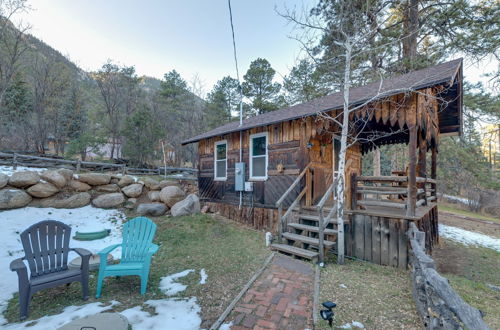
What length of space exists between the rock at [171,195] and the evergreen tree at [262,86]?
1110 cm

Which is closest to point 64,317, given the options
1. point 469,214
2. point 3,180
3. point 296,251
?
point 296,251

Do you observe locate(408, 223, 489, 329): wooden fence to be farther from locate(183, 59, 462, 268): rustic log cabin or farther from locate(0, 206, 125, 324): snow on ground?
locate(0, 206, 125, 324): snow on ground

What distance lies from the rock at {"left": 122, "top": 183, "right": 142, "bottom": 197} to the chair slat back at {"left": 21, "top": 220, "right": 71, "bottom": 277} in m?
5.84

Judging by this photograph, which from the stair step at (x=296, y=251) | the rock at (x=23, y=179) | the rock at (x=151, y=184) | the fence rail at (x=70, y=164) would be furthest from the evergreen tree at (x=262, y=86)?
the stair step at (x=296, y=251)

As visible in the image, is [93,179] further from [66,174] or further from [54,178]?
[54,178]

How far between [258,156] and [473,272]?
5.91m

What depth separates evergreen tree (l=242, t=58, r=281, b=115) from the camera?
1805cm

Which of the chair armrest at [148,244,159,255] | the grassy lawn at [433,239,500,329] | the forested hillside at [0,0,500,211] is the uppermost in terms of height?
the forested hillside at [0,0,500,211]

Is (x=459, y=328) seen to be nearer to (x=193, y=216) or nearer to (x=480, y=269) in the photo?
(x=480, y=269)

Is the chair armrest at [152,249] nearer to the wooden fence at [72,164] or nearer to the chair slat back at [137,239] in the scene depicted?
the chair slat back at [137,239]

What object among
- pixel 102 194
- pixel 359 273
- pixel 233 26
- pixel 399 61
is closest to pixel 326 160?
pixel 359 273

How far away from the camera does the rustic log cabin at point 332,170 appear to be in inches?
179

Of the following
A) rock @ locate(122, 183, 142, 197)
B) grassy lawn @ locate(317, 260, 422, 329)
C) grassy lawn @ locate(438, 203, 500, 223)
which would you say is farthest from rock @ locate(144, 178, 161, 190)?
grassy lawn @ locate(438, 203, 500, 223)

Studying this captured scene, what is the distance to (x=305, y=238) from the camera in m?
4.97
